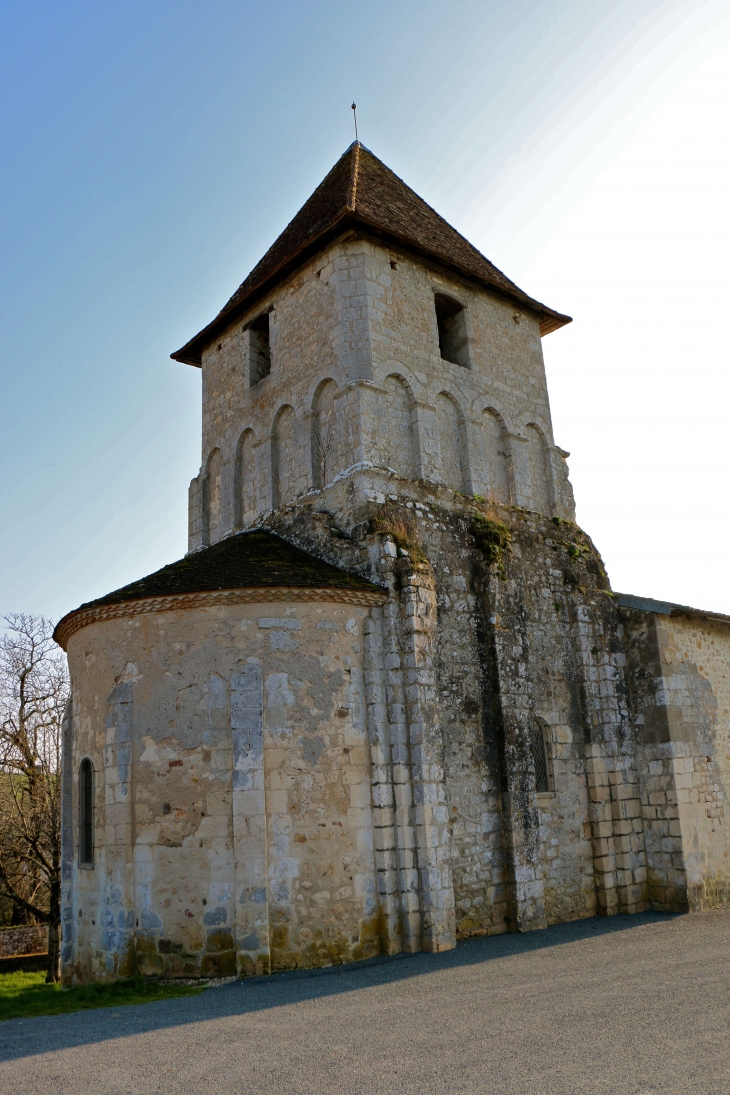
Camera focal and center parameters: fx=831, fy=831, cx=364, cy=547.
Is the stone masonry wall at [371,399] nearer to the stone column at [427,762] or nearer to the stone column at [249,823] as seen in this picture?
the stone column at [427,762]

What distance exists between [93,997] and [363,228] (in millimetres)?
11296

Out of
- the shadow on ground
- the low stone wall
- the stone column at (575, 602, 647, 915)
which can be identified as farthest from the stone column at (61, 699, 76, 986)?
the low stone wall

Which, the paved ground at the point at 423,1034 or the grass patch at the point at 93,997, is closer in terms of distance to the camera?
the paved ground at the point at 423,1034

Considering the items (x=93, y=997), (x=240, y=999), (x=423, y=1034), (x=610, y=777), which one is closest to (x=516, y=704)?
(x=610, y=777)

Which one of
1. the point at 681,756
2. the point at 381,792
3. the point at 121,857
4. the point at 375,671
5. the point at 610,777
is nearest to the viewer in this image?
the point at 121,857

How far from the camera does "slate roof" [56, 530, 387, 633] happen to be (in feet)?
33.7

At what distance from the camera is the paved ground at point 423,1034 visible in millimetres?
5445

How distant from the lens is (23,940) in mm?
19438

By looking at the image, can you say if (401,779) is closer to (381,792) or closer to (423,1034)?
(381,792)

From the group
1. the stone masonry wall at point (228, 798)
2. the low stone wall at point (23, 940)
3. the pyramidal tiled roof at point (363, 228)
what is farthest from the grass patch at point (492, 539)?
the low stone wall at point (23, 940)

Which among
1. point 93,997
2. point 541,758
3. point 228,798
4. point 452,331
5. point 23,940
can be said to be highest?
point 452,331

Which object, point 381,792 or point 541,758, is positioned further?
point 541,758

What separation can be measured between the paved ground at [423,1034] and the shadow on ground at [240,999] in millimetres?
26

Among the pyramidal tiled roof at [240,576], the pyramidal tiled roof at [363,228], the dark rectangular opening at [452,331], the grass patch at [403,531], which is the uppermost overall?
the pyramidal tiled roof at [363,228]
